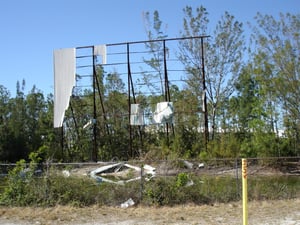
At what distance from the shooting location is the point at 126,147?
2633 cm

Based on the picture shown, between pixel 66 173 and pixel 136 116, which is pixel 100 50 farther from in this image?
pixel 66 173

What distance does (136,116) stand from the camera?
77.1 ft

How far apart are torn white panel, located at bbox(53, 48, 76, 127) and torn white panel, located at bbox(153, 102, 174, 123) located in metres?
5.22

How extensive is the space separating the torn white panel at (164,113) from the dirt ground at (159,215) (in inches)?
461

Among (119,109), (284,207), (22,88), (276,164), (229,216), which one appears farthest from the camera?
(22,88)

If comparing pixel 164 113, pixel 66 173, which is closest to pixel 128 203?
pixel 66 173

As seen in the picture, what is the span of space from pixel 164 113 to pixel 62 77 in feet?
20.8

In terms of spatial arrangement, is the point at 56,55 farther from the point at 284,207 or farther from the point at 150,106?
the point at 284,207

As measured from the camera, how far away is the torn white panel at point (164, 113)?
22734 millimetres

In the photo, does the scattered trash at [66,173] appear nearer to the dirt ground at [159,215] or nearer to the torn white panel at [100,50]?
the dirt ground at [159,215]

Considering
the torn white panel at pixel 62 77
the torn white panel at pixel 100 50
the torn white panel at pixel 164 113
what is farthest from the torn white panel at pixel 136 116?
the torn white panel at pixel 62 77

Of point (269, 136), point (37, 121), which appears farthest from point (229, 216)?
point (37, 121)

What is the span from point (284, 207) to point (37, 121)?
78.4 ft

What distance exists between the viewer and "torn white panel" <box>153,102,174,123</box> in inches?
895
